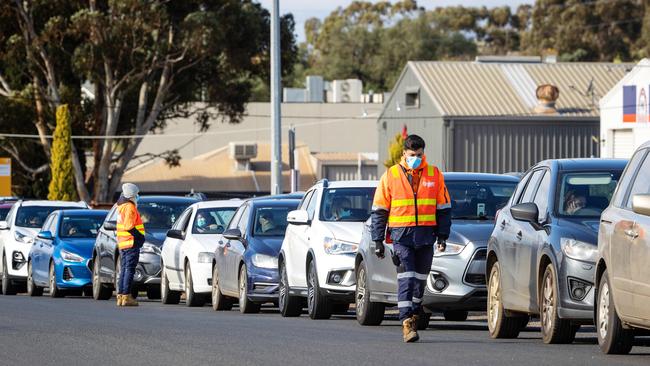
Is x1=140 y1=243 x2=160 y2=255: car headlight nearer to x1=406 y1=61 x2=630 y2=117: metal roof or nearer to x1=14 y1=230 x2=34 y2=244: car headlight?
x1=14 y1=230 x2=34 y2=244: car headlight

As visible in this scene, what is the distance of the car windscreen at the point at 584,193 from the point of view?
12.5 metres

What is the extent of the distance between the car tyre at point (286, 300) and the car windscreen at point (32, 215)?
1213cm

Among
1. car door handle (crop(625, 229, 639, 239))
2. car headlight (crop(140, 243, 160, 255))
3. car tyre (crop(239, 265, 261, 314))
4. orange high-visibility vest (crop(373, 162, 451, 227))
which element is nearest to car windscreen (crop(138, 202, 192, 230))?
car headlight (crop(140, 243, 160, 255))

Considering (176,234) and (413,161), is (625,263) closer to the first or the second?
(413,161)

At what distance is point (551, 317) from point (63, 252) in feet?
50.1

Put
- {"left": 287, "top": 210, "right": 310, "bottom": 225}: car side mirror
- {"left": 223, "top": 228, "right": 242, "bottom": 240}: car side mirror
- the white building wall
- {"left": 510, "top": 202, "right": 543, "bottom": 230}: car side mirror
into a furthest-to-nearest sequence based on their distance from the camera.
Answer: the white building wall, {"left": 223, "top": 228, "right": 242, "bottom": 240}: car side mirror, {"left": 287, "top": 210, "right": 310, "bottom": 225}: car side mirror, {"left": 510, "top": 202, "right": 543, "bottom": 230}: car side mirror

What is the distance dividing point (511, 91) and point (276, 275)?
47.2 m

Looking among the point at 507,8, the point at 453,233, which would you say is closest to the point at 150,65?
the point at 453,233

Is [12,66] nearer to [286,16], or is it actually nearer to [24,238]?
[286,16]

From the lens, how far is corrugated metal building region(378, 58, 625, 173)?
63.4 metres

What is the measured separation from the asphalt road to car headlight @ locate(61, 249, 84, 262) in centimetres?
894


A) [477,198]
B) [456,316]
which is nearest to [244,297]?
[456,316]

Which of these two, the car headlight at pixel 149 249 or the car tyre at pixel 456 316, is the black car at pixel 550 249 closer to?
the car tyre at pixel 456 316

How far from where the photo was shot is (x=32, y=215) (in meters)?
30.0
